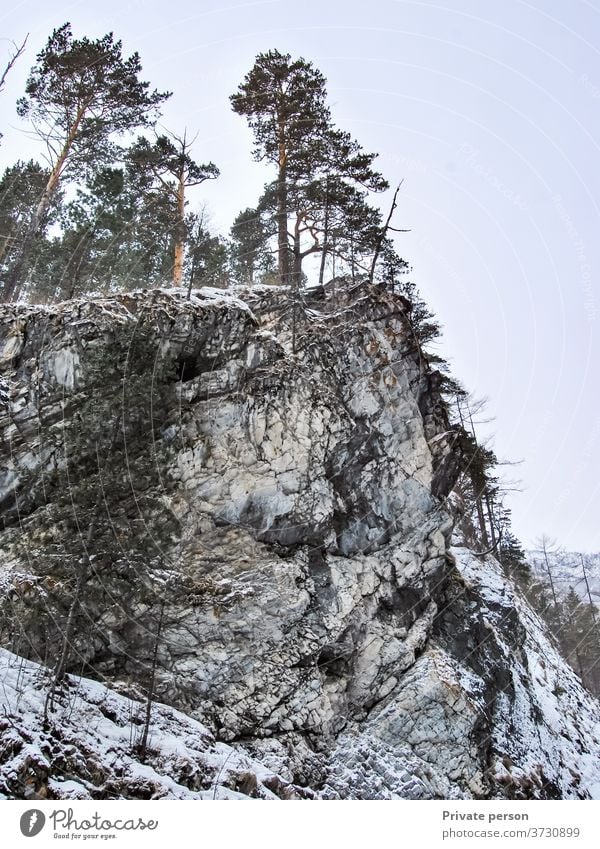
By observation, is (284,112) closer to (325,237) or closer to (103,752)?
(325,237)

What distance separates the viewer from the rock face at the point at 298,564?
874 cm

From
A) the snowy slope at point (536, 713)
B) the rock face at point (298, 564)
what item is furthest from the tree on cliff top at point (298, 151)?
the snowy slope at point (536, 713)

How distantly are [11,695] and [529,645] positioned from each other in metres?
13.6

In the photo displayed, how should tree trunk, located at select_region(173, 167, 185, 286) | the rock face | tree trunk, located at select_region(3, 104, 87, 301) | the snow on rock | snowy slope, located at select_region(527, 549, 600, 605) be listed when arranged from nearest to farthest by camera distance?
1. the snow on rock
2. the rock face
3. tree trunk, located at select_region(3, 104, 87, 301)
4. tree trunk, located at select_region(173, 167, 185, 286)
5. snowy slope, located at select_region(527, 549, 600, 605)

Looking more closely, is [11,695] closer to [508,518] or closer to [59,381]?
[59,381]

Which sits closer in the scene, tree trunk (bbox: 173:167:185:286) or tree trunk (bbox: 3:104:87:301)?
tree trunk (bbox: 3:104:87:301)

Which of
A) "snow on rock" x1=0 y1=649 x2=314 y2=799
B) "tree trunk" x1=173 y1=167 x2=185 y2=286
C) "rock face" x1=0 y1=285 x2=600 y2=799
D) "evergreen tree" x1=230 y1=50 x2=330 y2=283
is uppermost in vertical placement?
"evergreen tree" x1=230 y1=50 x2=330 y2=283

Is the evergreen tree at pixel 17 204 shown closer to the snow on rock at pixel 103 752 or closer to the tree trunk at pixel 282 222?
the tree trunk at pixel 282 222

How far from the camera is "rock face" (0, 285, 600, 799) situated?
8.74m

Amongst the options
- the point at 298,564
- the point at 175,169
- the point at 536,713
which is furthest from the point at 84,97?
the point at 536,713

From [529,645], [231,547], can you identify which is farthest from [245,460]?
[529,645]

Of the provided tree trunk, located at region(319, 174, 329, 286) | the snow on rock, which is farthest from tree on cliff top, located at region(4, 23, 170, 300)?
the snow on rock

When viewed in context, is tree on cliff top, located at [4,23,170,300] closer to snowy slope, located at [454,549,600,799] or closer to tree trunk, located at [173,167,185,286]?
tree trunk, located at [173,167,185,286]

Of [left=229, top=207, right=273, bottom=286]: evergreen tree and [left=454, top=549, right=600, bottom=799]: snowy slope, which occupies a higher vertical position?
[left=229, top=207, right=273, bottom=286]: evergreen tree
